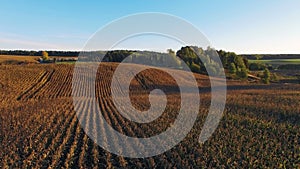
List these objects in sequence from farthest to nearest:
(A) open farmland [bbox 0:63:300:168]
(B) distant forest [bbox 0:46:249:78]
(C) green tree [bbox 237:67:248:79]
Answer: (C) green tree [bbox 237:67:248:79], (B) distant forest [bbox 0:46:249:78], (A) open farmland [bbox 0:63:300:168]

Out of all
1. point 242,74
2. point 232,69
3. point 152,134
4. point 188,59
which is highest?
point 188,59

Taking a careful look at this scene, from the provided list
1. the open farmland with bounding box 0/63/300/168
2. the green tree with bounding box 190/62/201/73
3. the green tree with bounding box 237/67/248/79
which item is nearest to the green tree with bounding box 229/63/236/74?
the green tree with bounding box 237/67/248/79

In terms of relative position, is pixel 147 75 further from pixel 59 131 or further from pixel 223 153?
pixel 223 153

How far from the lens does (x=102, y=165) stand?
26.8 feet

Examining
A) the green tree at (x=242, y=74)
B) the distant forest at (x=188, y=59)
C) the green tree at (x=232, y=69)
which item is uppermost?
the distant forest at (x=188, y=59)

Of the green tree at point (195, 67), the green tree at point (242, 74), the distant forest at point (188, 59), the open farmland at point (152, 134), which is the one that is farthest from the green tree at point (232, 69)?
the open farmland at point (152, 134)

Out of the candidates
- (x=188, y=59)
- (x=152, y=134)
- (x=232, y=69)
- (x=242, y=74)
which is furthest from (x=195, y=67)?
(x=152, y=134)

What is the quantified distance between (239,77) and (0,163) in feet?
172

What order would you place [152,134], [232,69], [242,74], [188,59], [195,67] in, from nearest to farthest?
1. [152,134]
2. [242,74]
3. [232,69]
4. [195,67]
5. [188,59]

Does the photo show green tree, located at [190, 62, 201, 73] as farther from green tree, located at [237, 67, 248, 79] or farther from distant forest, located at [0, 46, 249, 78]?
green tree, located at [237, 67, 248, 79]

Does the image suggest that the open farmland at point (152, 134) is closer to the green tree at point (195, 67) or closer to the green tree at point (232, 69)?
the green tree at point (232, 69)

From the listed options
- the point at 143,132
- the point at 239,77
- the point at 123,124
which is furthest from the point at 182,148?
the point at 239,77

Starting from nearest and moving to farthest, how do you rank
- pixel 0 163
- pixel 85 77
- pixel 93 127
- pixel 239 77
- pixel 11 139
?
pixel 0 163
pixel 11 139
pixel 93 127
pixel 85 77
pixel 239 77

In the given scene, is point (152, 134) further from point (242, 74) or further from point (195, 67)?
point (195, 67)
